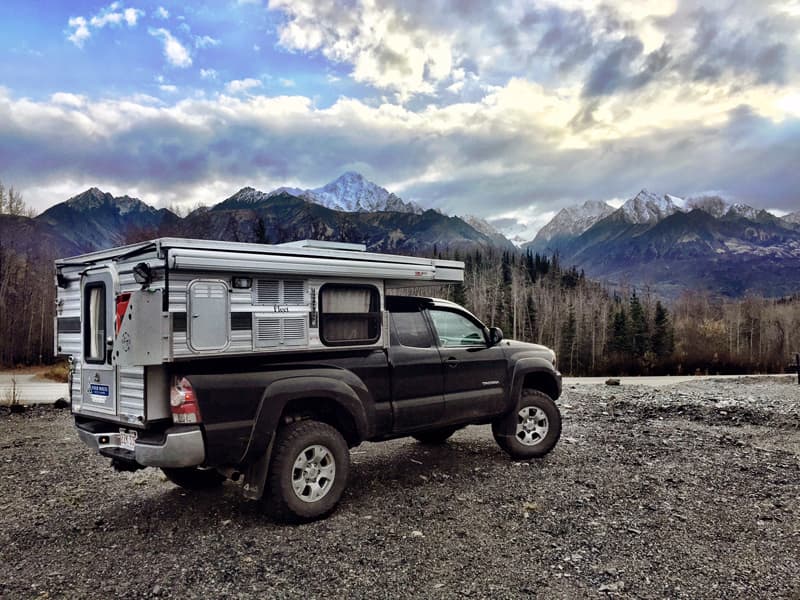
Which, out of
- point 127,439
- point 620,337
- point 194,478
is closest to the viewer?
point 127,439

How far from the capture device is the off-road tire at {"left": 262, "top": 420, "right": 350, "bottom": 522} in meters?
4.88

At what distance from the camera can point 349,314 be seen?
5648 mm

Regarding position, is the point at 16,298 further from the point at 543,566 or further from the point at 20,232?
the point at 543,566

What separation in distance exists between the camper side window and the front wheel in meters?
4.57

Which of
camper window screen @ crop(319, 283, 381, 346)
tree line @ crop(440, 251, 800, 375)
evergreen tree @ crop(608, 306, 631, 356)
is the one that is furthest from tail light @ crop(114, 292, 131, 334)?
evergreen tree @ crop(608, 306, 631, 356)

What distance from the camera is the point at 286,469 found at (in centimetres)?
489

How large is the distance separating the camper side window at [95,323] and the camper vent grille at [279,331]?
1.45 meters

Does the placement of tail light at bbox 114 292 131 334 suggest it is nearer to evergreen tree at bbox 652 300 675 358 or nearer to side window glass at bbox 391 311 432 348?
side window glass at bbox 391 311 432 348

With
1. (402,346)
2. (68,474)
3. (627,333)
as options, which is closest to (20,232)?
(68,474)

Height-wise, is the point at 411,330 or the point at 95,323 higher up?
the point at 95,323

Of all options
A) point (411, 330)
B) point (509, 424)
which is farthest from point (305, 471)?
point (509, 424)

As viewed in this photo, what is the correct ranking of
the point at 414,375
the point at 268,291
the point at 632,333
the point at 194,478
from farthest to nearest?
the point at 632,333, the point at 414,375, the point at 194,478, the point at 268,291

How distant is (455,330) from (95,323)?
382cm

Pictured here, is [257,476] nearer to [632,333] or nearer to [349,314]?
[349,314]
